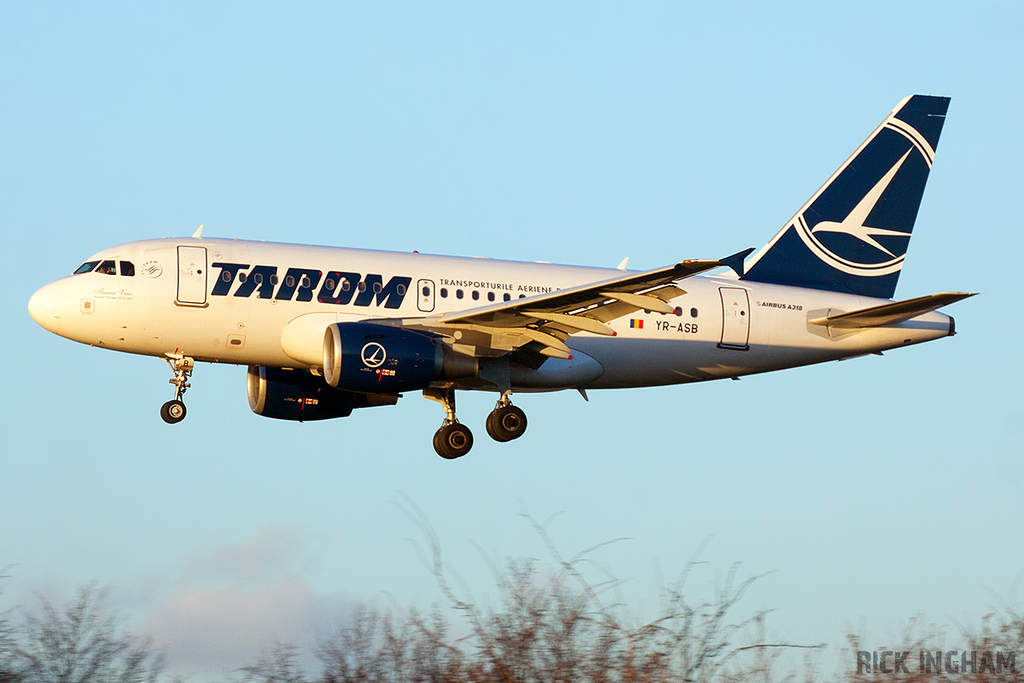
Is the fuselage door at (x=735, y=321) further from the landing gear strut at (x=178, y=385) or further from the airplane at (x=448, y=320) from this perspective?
the landing gear strut at (x=178, y=385)

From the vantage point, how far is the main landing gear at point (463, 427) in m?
31.6

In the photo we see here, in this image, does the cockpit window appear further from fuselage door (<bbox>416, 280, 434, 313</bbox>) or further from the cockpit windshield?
fuselage door (<bbox>416, 280, 434, 313</bbox>)

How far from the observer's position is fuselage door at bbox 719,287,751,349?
110 feet

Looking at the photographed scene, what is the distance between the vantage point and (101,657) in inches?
583

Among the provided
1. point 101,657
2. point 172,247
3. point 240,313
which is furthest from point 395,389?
point 101,657

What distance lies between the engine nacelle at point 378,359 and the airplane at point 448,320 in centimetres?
4

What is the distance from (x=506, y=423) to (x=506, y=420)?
7cm

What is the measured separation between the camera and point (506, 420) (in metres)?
31.6

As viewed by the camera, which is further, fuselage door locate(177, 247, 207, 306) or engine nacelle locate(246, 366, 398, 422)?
engine nacelle locate(246, 366, 398, 422)

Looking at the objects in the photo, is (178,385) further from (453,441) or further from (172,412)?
(453,441)

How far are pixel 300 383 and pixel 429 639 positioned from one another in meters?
20.8

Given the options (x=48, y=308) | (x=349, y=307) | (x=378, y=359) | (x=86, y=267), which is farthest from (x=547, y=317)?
(x=48, y=308)

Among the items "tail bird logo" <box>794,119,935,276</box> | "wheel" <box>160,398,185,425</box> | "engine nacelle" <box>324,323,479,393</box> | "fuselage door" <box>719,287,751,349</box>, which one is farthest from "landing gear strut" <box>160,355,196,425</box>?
"tail bird logo" <box>794,119,935,276</box>

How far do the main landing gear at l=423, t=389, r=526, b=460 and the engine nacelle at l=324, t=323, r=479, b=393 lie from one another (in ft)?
9.24
